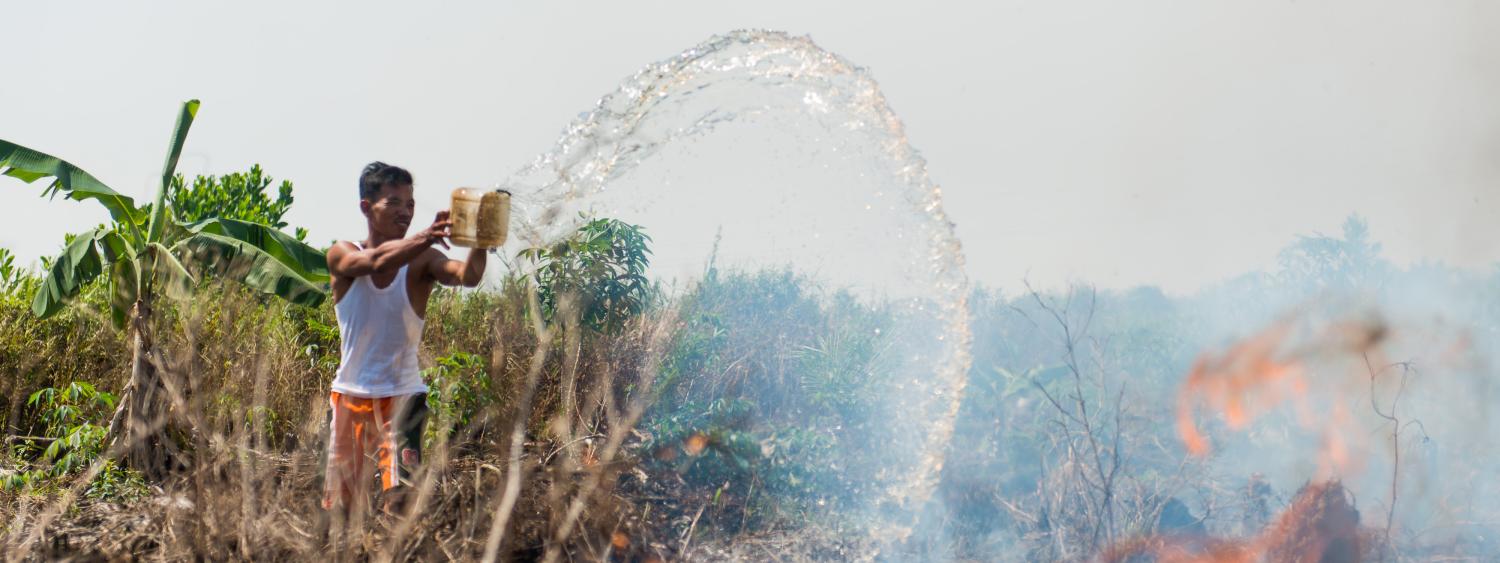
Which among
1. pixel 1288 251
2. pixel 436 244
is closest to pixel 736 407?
pixel 436 244

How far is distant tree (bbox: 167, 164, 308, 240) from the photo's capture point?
34.9 feet

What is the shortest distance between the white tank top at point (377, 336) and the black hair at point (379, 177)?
310 mm

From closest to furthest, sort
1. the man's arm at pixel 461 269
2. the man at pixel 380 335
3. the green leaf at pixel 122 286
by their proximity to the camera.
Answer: the man's arm at pixel 461 269 < the man at pixel 380 335 < the green leaf at pixel 122 286

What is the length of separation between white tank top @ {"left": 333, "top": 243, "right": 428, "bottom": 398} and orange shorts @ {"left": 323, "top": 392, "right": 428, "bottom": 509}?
0.16ft

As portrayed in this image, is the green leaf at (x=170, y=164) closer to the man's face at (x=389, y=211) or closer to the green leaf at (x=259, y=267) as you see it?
the green leaf at (x=259, y=267)

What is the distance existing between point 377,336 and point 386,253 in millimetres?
312

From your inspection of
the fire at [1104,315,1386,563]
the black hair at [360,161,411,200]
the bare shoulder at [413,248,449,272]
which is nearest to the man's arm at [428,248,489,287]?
the bare shoulder at [413,248,449,272]

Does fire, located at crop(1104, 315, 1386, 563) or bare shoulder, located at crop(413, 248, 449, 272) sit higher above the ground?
fire, located at crop(1104, 315, 1386, 563)

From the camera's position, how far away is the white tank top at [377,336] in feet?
A: 11.4

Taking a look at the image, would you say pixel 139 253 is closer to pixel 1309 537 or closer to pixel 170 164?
pixel 170 164

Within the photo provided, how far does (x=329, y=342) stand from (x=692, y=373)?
3020 mm

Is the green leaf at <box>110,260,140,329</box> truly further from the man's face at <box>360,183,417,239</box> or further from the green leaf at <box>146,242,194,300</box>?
the man's face at <box>360,183,417,239</box>

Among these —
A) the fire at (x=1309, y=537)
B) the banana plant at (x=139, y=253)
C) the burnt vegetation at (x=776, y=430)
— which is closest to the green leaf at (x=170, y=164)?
the banana plant at (x=139, y=253)

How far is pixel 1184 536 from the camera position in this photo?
218 inches
